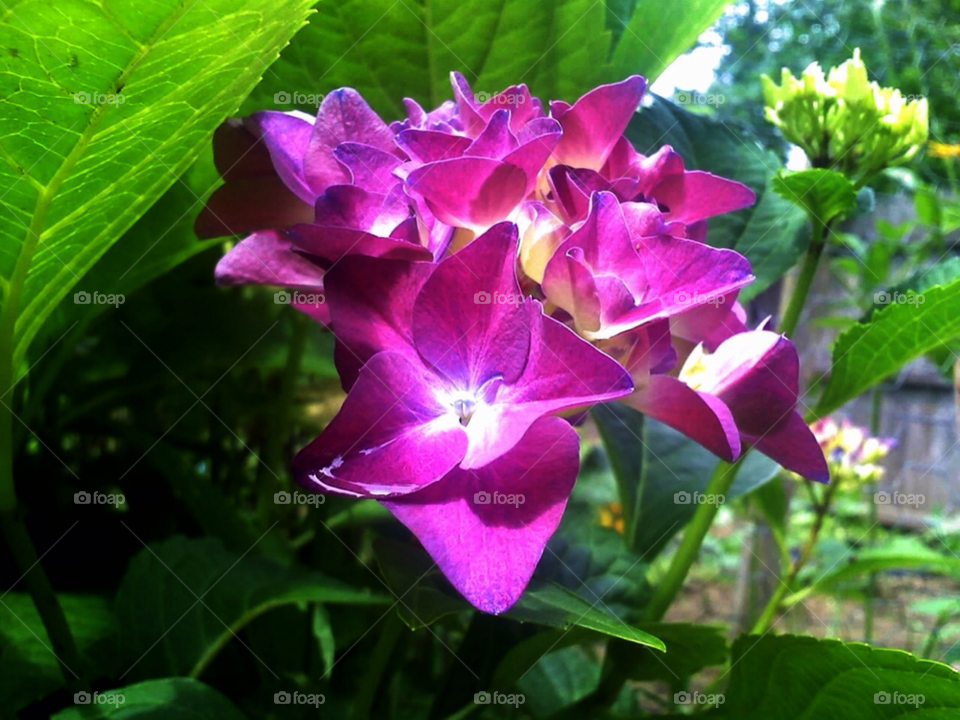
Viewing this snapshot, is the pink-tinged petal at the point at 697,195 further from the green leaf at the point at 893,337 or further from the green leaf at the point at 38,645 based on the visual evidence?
the green leaf at the point at 38,645

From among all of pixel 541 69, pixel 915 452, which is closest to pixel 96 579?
pixel 541 69

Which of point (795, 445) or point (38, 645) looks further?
point (38, 645)

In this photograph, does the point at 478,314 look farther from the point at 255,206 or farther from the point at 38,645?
the point at 38,645

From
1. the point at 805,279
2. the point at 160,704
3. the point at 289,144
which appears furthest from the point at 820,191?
the point at 160,704

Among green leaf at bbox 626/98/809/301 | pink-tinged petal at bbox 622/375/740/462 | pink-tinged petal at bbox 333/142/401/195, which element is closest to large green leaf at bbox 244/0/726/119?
green leaf at bbox 626/98/809/301

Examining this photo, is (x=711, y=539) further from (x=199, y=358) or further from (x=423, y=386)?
(x=423, y=386)

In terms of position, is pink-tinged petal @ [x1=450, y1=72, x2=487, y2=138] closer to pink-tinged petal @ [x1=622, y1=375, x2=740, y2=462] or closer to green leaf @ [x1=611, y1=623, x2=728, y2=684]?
pink-tinged petal @ [x1=622, y1=375, x2=740, y2=462]
